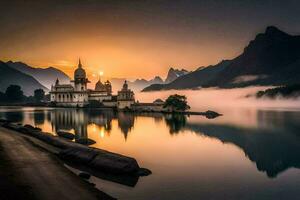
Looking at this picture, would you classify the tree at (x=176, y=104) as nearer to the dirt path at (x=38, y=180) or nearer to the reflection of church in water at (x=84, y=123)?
the reflection of church in water at (x=84, y=123)

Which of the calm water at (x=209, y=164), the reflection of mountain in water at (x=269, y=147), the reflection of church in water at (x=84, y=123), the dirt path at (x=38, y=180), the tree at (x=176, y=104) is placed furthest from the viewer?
the tree at (x=176, y=104)

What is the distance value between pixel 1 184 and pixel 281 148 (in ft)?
178

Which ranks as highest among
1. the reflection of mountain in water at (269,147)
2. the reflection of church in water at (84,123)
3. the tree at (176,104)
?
the tree at (176,104)

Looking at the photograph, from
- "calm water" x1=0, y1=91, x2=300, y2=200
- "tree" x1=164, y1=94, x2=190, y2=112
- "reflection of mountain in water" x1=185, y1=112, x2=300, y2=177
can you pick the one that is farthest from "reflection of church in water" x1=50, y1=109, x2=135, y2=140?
"tree" x1=164, y1=94, x2=190, y2=112

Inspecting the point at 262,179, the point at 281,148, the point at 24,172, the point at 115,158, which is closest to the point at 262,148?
the point at 281,148

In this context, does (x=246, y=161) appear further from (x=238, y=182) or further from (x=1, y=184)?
(x=1, y=184)

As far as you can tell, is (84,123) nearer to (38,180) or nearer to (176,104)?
(176,104)

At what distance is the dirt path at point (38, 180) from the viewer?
2819cm

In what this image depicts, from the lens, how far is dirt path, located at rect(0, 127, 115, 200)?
2819 cm

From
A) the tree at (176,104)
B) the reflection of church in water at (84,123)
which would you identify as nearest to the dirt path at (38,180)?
the reflection of church in water at (84,123)

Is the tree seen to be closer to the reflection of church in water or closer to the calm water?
the reflection of church in water

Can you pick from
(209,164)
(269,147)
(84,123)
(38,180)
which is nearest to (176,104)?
(84,123)

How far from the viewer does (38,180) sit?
3225 centimetres

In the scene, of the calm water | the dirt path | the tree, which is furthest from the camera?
the tree
